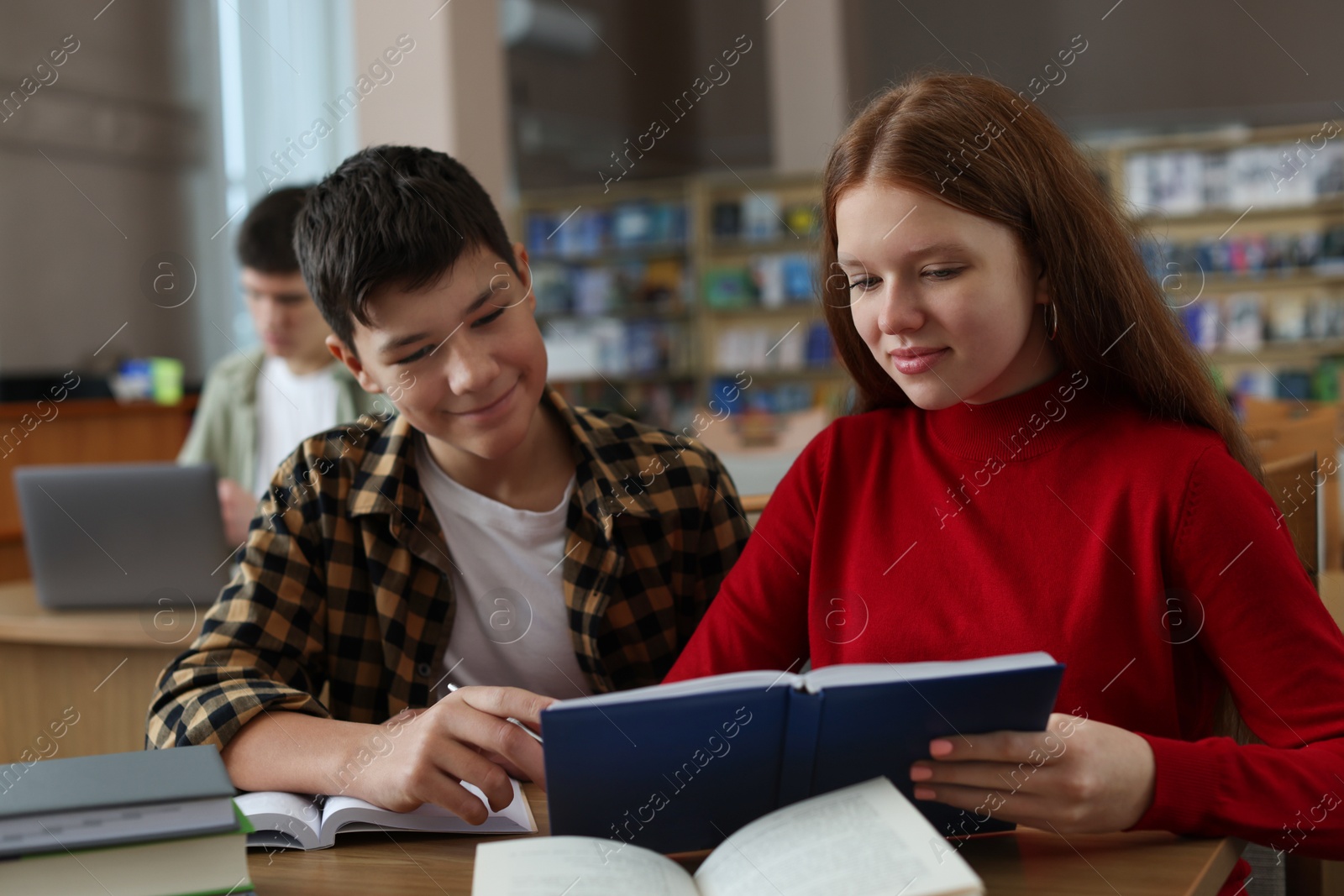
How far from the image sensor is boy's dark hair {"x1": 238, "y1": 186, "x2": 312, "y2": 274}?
270 centimetres

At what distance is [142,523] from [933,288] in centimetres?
153

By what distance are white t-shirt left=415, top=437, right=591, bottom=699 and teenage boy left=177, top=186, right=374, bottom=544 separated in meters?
1.25

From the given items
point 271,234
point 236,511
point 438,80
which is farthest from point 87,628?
point 438,80

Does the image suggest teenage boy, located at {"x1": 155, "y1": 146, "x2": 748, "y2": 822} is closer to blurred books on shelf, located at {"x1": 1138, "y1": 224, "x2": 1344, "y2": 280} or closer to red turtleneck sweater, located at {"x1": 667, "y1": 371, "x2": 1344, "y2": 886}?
red turtleneck sweater, located at {"x1": 667, "y1": 371, "x2": 1344, "y2": 886}

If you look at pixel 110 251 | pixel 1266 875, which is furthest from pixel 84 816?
pixel 110 251

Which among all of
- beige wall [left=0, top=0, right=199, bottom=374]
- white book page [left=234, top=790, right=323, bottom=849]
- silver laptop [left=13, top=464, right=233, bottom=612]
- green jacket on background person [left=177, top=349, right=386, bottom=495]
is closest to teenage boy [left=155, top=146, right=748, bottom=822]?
white book page [left=234, top=790, right=323, bottom=849]

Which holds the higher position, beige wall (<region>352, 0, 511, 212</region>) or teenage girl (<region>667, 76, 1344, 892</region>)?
beige wall (<region>352, 0, 511, 212</region>)

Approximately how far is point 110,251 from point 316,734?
5272 mm

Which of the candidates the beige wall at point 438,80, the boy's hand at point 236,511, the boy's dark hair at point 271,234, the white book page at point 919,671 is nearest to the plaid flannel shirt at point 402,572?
the white book page at point 919,671

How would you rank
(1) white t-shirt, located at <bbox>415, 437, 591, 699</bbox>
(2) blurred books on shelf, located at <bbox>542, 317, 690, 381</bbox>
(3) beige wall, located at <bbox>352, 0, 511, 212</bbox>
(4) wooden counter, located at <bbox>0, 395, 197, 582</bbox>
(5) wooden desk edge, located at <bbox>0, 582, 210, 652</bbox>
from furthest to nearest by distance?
(2) blurred books on shelf, located at <bbox>542, 317, 690, 381</bbox> → (4) wooden counter, located at <bbox>0, 395, 197, 582</bbox> → (3) beige wall, located at <bbox>352, 0, 511, 212</bbox> → (5) wooden desk edge, located at <bbox>0, 582, 210, 652</bbox> → (1) white t-shirt, located at <bbox>415, 437, 591, 699</bbox>

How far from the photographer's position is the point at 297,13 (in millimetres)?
6020

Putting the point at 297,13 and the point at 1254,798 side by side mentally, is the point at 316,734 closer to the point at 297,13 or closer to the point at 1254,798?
the point at 1254,798

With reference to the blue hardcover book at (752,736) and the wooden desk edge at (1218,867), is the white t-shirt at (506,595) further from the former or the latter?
the wooden desk edge at (1218,867)

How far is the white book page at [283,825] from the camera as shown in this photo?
1012 mm
